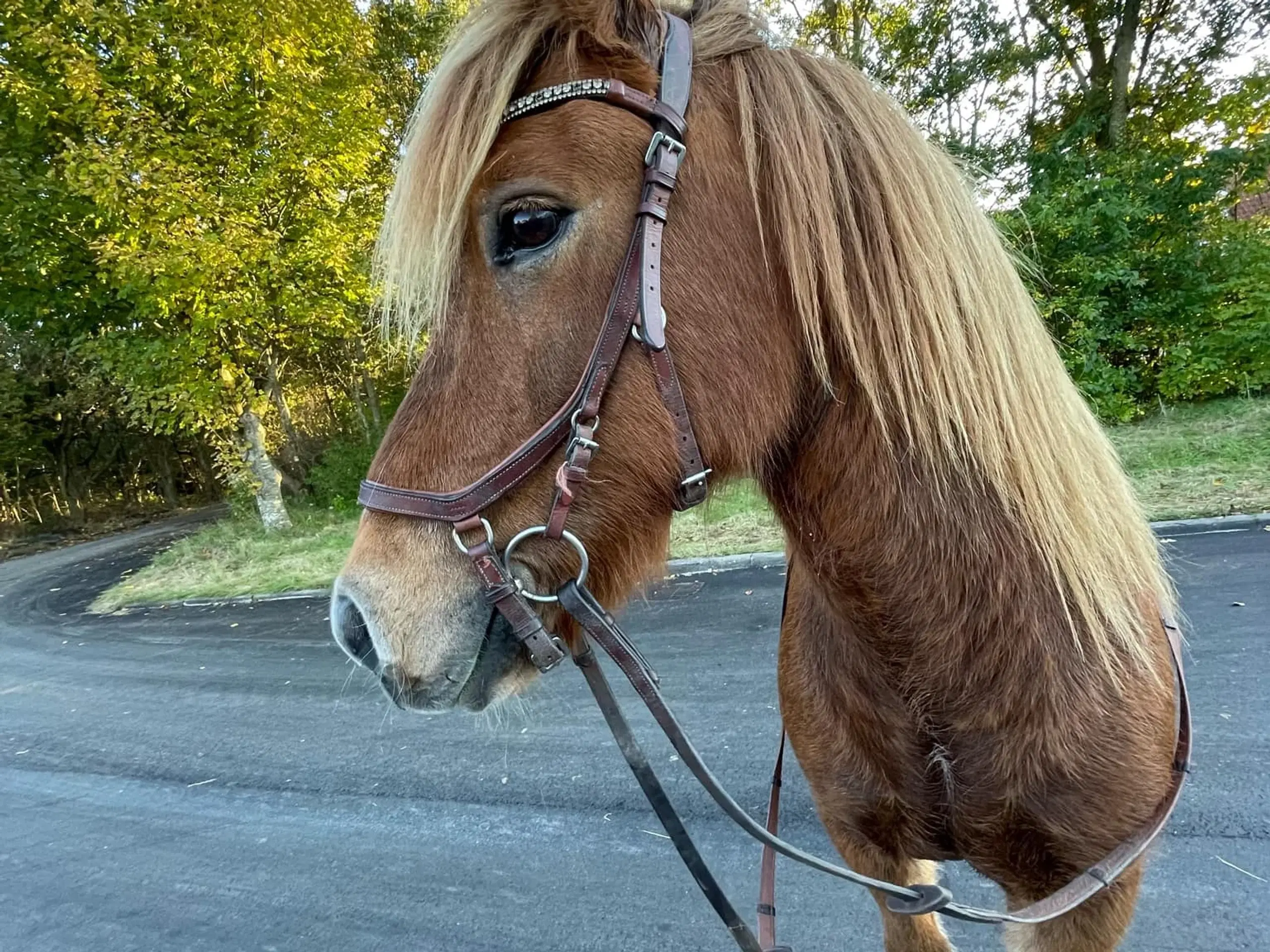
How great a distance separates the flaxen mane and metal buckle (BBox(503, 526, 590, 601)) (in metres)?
0.43

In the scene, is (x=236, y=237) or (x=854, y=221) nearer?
(x=854, y=221)

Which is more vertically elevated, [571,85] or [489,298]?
[571,85]

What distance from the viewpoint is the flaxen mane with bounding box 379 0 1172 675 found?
1108mm

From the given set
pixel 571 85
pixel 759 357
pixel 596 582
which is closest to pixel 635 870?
pixel 596 582

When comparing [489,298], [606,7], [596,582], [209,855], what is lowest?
[209,855]

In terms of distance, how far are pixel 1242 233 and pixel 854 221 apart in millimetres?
12486

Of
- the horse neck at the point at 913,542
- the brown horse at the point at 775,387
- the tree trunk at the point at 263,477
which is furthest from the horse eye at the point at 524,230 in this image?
the tree trunk at the point at 263,477

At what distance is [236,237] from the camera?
29.2 feet

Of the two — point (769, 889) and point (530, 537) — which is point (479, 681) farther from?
point (769, 889)

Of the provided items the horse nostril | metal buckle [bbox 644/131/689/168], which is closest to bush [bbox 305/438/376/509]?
the horse nostril

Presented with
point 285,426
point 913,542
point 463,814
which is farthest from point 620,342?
point 285,426

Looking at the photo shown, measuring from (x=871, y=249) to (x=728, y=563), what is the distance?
17.6ft

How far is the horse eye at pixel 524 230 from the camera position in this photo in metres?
1.09

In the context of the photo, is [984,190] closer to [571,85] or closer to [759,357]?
[759,357]
